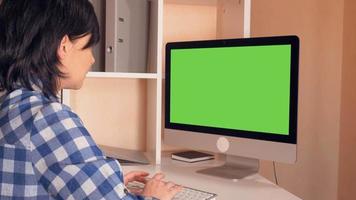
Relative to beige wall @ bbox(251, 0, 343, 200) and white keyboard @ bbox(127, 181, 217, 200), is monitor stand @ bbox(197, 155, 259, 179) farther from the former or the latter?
beige wall @ bbox(251, 0, 343, 200)

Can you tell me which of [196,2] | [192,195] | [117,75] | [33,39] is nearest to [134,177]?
[192,195]

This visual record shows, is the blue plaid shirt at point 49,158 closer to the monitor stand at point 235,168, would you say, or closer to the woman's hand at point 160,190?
the woman's hand at point 160,190

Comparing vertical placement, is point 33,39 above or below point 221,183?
above

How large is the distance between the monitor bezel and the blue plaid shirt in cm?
64

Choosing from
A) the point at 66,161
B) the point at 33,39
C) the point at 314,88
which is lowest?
the point at 66,161

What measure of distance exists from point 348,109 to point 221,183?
100 centimetres

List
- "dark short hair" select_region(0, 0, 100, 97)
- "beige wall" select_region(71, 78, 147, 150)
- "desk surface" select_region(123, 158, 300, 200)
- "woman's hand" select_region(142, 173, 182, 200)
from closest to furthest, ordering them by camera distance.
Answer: "dark short hair" select_region(0, 0, 100, 97), "woman's hand" select_region(142, 173, 182, 200), "desk surface" select_region(123, 158, 300, 200), "beige wall" select_region(71, 78, 147, 150)

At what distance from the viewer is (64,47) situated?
0.89 meters

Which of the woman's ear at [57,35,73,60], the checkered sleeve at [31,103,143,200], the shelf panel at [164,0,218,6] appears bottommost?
the checkered sleeve at [31,103,143,200]

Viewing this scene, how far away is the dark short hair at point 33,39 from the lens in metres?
0.86

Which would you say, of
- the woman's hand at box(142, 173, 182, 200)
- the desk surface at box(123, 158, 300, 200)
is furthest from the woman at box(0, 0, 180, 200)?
the desk surface at box(123, 158, 300, 200)

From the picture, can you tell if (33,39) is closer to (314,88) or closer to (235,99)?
(235,99)

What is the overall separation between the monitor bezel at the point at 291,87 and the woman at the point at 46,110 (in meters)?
0.59

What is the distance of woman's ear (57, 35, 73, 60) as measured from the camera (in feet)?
2.88
